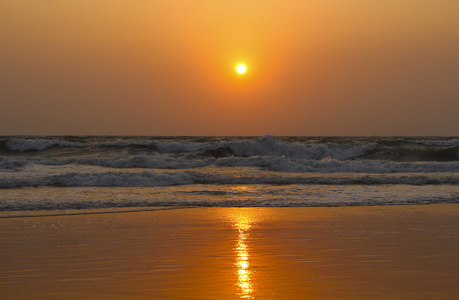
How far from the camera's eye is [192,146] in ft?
92.8

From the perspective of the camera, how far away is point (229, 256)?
4652 mm

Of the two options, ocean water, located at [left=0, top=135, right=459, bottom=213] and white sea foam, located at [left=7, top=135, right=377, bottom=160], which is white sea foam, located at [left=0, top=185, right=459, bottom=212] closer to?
ocean water, located at [left=0, top=135, right=459, bottom=213]

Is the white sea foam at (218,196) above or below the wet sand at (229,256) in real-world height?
above

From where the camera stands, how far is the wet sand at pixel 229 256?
3.59 metres

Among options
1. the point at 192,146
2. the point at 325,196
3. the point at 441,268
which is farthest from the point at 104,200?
the point at 192,146

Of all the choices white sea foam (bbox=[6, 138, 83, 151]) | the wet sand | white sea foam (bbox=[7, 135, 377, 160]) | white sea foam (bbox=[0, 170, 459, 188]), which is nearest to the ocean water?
white sea foam (bbox=[0, 170, 459, 188])

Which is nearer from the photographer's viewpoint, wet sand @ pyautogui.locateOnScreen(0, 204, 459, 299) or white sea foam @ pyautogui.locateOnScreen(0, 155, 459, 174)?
wet sand @ pyautogui.locateOnScreen(0, 204, 459, 299)

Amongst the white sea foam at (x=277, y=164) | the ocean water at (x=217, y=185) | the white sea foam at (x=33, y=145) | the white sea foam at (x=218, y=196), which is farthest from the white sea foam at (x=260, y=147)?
the white sea foam at (x=218, y=196)

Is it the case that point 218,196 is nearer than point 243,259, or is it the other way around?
point 243,259

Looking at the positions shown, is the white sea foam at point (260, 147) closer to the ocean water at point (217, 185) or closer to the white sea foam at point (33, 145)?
the white sea foam at point (33, 145)

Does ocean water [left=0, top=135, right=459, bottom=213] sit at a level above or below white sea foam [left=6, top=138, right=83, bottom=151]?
below

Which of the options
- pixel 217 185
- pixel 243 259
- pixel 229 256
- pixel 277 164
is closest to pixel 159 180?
pixel 217 185

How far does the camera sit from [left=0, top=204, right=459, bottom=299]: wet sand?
11.8 feet

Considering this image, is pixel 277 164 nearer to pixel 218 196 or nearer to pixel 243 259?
pixel 218 196
